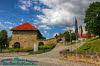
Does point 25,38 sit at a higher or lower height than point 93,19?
lower

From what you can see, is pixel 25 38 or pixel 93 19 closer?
pixel 93 19

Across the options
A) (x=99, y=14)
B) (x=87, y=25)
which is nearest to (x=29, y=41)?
(x=87, y=25)

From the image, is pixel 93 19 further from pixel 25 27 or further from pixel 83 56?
pixel 83 56

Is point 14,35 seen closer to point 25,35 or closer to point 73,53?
point 25,35

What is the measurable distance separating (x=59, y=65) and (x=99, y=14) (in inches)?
1410

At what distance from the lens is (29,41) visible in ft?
188

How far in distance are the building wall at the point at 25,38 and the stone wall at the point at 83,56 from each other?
36719 mm

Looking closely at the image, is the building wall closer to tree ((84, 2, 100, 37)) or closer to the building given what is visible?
the building

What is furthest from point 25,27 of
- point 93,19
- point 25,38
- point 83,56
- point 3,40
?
point 83,56

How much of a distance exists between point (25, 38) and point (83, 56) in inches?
1642

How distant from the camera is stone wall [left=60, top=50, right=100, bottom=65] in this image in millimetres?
16344

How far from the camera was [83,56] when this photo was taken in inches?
707

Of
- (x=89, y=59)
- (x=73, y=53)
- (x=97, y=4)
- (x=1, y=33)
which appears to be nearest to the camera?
(x=89, y=59)

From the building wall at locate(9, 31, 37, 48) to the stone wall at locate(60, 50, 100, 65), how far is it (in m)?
36.7
